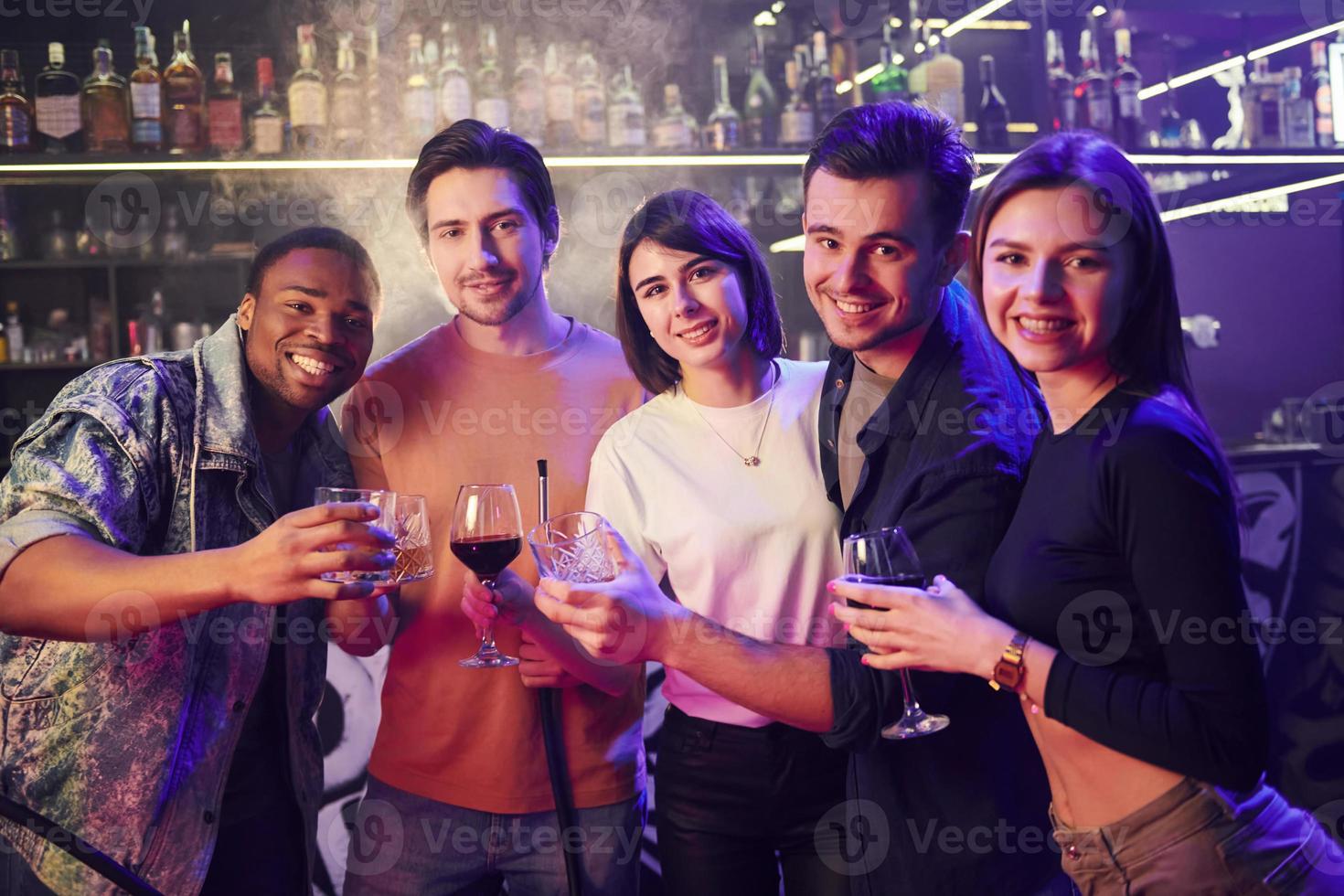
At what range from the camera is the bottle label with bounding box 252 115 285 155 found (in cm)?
306

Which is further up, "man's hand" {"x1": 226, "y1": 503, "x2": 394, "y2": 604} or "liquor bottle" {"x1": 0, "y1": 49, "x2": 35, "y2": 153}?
"liquor bottle" {"x1": 0, "y1": 49, "x2": 35, "y2": 153}

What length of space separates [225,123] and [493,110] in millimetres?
805

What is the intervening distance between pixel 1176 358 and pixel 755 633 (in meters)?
0.78

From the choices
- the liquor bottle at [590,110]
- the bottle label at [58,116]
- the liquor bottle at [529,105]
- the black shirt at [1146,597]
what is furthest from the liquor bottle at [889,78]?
the black shirt at [1146,597]

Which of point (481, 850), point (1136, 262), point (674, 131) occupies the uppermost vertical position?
point (674, 131)

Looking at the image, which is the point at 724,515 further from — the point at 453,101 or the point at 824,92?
the point at 824,92

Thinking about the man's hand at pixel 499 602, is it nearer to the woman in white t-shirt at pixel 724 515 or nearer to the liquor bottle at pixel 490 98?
the woman in white t-shirt at pixel 724 515

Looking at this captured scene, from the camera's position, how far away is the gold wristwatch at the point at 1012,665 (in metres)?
1.28

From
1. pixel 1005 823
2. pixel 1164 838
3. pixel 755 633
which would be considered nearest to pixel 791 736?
pixel 755 633

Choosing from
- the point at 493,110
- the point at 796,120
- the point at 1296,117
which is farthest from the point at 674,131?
the point at 1296,117

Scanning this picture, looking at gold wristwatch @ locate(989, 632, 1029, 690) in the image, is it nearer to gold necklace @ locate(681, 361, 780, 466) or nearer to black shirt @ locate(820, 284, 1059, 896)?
black shirt @ locate(820, 284, 1059, 896)

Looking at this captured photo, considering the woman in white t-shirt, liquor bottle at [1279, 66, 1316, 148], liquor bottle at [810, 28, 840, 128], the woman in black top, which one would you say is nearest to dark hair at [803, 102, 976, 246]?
the woman in black top

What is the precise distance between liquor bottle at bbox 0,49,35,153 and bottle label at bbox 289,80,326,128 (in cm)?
82

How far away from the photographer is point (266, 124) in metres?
3.08
